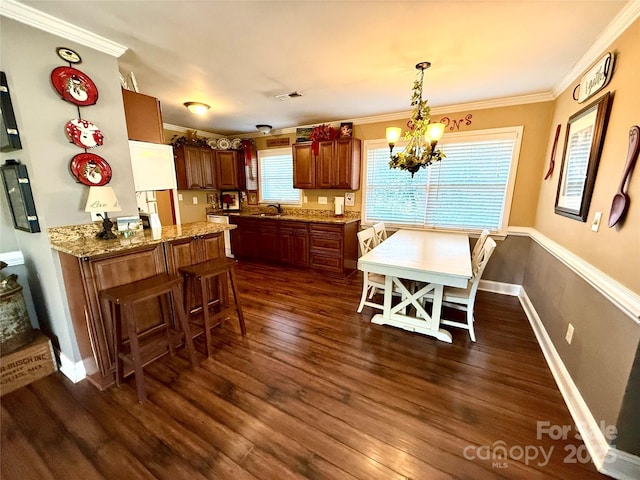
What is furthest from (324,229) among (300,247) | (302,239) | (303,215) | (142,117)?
(142,117)

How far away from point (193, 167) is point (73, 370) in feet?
11.8

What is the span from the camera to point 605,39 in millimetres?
1830

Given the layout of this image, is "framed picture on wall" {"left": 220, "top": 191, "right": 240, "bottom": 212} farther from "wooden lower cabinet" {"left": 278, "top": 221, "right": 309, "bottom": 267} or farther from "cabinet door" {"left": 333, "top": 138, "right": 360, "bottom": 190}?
"cabinet door" {"left": 333, "top": 138, "right": 360, "bottom": 190}

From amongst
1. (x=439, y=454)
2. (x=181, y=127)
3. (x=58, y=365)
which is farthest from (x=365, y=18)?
(x=181, y=127)

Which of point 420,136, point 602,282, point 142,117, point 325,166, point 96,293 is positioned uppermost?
point 142,117

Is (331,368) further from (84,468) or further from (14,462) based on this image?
(14,462)

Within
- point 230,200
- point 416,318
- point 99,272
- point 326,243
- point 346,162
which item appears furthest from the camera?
point 230,200

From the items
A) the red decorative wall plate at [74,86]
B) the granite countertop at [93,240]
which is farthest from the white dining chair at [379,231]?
the red decorative wall plate at [74,86]

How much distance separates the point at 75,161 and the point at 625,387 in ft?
11.6

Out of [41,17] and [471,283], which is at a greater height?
[41,17]

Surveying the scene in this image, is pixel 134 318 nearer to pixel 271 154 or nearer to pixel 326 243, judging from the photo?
pixel 326 243

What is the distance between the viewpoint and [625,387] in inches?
49.6

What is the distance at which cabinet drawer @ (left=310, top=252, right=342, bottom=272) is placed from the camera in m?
4.17

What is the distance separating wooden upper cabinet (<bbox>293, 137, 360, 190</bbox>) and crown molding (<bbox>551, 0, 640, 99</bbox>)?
2.46 m
